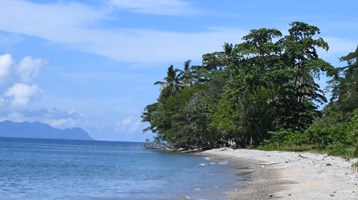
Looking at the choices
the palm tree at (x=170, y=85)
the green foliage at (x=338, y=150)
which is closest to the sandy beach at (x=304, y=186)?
the green foliage at (x=338, y=150)

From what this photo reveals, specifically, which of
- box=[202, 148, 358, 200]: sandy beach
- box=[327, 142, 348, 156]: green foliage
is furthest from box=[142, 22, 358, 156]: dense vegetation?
box=[202, 148, 358, 200]: sandy beach

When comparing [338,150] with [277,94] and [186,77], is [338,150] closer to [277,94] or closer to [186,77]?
[277,94]

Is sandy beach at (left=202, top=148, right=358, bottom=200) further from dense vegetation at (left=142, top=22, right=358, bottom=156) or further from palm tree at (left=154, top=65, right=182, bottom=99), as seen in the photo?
palm tree at (left=154, top=65, right=182, bottom=99)

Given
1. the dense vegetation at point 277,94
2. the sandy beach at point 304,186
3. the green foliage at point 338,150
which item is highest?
the dense vegetation at point 277,94

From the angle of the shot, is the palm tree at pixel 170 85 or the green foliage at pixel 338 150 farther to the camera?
the palm tree at pixel 170 85

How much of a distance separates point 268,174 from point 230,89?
3226cm

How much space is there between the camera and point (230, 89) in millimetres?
64312

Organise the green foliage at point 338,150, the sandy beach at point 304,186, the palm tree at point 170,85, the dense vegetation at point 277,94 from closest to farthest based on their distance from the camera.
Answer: the sandy beach at point 304,186
the green foliage at point 338,150
the dense vegetation at point 277,94
the palm tree at point 170,85

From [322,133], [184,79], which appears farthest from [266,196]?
[184,79]

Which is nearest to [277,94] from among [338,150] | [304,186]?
[338,150]

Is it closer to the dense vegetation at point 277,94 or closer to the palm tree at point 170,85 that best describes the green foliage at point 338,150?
the dense vegetation at point 277,94

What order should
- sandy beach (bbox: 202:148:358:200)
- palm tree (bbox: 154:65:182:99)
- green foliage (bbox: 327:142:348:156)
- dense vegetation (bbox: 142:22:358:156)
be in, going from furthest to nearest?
palm tree (bbox: 154:65:182:99), dense vegetation (bbox: 142:22:358:156), green foliage (bbox: 327:142:348:156), sandy beach (bbox: 202:148:358:200)

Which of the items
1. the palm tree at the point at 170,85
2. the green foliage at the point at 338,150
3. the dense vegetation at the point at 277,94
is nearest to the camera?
the green foliage at the point at 338,150

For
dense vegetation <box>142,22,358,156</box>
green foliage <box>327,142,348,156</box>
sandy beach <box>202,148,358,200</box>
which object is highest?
dense vegetation <box>142,22,358,156</box>
